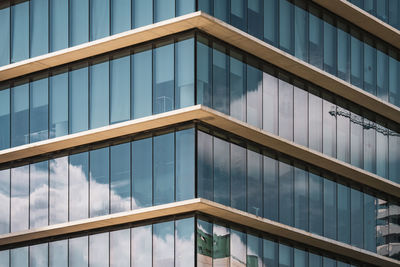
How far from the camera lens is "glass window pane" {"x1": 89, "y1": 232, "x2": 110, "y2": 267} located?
49125mm

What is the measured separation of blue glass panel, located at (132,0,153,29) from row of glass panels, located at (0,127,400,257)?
185 inches

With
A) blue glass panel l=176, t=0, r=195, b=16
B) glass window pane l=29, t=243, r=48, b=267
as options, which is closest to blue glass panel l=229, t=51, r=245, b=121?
blue glass panel l=176, t=0, r=195, b=16

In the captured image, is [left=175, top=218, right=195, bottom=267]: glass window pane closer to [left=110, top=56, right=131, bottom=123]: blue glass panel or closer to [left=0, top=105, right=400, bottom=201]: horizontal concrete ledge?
[left=0, top=105, right=400, bottom=201]: horizontal concrete ledge

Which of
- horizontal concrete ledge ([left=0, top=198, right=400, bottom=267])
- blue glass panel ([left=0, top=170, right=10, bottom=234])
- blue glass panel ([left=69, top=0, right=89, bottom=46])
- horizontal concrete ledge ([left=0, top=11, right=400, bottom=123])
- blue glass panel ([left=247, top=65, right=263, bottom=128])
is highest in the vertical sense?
blue glass panel ([left=69, top=0, right=89, bottom=46])

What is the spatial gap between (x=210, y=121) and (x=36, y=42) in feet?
32.6

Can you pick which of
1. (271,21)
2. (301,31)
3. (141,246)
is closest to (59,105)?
(141,246)

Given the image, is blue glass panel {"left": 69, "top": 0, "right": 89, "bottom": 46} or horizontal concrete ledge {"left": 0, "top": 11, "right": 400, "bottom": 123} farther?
blue glass panel {"left": 69, "top": 0, "right": 89, "bottom": 46}

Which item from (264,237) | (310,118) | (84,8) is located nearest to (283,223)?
(264,237)

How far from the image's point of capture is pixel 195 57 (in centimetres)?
4678

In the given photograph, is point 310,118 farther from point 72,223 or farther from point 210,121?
point 72,223

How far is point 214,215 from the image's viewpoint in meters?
46.9

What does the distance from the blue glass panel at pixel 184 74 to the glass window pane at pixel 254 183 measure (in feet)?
14.1

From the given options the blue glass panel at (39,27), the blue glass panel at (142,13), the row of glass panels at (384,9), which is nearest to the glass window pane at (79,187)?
the blue glass panel at (39,27)

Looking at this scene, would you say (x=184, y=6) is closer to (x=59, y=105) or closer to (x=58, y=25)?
(x=58, y=25)
